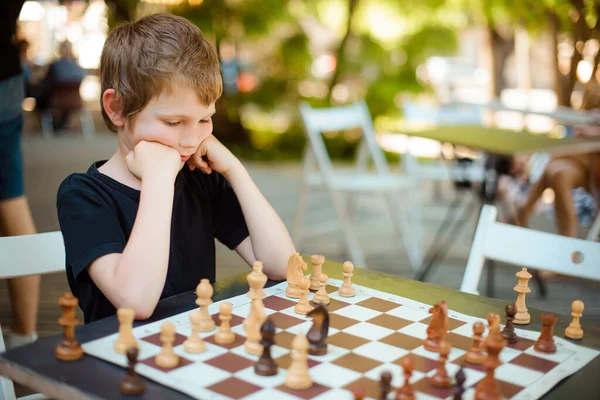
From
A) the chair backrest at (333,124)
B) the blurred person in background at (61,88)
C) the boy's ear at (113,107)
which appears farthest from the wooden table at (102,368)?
the blurred person in background at (61,88)

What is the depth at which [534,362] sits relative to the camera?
1200 millimetres

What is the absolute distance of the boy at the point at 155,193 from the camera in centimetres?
142

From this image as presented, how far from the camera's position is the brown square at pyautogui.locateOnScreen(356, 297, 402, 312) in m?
1.44

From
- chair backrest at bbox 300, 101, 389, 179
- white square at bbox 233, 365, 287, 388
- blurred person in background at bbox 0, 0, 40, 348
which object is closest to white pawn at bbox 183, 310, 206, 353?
white square at bbox 233, 365, 287, 388

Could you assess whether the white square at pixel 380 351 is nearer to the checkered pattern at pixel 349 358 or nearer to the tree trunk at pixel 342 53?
the checkered pattern at pixel 349 358

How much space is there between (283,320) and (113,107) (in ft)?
2.17

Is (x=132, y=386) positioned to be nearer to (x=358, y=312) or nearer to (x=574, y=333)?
(x=358, y=312)

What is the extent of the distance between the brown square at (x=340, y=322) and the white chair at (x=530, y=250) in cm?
55

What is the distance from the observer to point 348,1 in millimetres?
8352

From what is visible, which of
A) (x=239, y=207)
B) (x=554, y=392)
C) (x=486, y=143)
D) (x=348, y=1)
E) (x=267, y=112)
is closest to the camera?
(x=554, y=392)

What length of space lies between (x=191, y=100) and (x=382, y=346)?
27.1 inches

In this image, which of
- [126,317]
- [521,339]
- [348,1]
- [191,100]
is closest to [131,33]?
[191,100]

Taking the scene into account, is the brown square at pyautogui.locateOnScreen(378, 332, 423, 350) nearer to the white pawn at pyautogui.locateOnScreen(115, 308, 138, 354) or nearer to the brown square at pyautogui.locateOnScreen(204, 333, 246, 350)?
the brown square at pyautogui.locateOnScreen(204, 333, 246, 350)

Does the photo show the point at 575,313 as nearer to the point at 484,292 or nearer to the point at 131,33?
the point at 131,33
